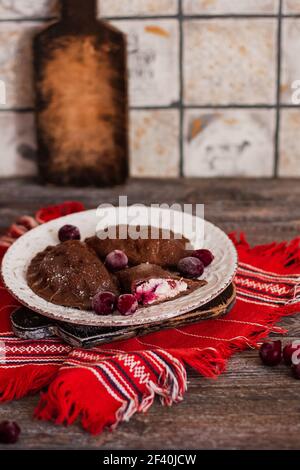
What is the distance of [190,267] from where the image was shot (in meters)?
1.20

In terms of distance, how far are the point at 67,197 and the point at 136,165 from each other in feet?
0.83

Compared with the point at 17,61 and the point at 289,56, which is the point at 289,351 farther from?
the point at 17,61

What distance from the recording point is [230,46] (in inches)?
75.4

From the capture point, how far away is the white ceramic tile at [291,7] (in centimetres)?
187

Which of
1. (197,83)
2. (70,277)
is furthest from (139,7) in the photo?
(70,277)

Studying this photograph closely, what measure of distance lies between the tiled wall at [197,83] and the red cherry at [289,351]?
1.01 metres

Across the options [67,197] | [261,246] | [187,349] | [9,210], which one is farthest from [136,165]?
[187,349]

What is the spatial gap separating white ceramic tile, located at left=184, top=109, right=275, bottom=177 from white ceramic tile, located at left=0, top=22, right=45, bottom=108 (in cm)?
45

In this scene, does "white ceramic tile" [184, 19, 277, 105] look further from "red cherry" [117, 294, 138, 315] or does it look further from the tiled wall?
"red cherry" [117, 294, 138, 315]

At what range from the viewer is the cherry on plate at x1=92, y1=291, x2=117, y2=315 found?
1.09 metres

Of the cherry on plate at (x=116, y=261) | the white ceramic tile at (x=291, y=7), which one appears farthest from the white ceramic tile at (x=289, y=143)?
the cherry on plate at (x=116, y=261)

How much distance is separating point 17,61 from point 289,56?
734 millimetres

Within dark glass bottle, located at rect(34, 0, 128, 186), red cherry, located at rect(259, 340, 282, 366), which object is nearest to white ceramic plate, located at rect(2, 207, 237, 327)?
red cherry, located at rect(259, 340, 282, 366)

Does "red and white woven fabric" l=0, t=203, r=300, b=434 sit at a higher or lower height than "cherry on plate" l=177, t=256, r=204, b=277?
lower
